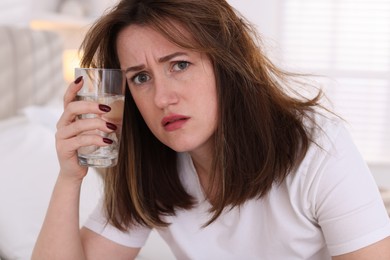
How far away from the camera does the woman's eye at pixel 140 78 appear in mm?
1261

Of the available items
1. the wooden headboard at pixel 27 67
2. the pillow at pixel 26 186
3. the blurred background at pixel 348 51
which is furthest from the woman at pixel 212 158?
the blurred background at pixel 348 51

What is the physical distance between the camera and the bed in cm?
168

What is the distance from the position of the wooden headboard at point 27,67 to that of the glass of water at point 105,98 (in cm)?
150

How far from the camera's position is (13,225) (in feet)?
5.48

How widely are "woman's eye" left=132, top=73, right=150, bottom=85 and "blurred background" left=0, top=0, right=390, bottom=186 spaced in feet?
10.6

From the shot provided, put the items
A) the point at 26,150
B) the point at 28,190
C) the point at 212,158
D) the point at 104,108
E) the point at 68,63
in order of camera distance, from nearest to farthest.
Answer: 1. the point at 104,108
2. the point at 212,158
3. the point at 28,190
4. the point at 26,150
5. the point at 68,63

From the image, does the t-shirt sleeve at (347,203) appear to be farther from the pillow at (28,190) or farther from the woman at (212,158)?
the pillow at (28,190)

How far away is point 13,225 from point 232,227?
716 mm

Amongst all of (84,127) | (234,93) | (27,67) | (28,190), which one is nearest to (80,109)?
(84,127)

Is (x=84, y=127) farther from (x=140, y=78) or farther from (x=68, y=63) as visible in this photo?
(x=68, y=63)

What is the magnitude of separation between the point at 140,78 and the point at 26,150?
2.79 feet

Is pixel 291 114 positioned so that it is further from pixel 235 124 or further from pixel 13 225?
pixel 13 225

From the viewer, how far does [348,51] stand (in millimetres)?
4453

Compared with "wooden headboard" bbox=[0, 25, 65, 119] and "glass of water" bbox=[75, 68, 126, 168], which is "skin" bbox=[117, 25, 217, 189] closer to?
"glass of water" bbox=[75, 68, 126, 168]
